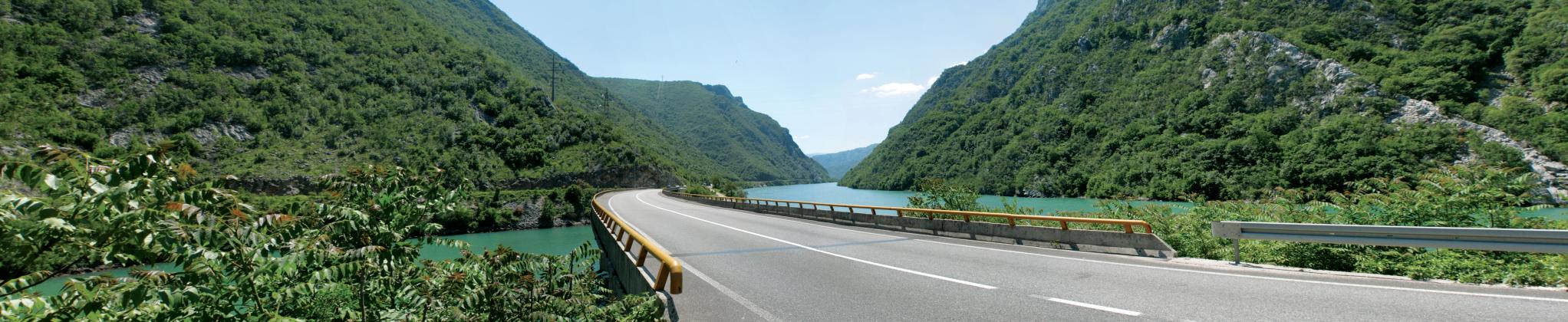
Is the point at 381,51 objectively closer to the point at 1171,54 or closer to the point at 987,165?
the point at 987,165

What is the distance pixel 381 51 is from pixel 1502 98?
444 ft

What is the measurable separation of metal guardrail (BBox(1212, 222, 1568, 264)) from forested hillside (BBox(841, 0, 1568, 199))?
30452 millimetres

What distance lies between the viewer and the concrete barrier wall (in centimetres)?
929

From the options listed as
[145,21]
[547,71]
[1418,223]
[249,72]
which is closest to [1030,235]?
[1418,223]

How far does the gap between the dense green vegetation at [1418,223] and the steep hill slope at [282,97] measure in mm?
45025

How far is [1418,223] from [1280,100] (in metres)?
85.1

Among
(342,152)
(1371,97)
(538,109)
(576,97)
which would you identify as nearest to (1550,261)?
(342,152)

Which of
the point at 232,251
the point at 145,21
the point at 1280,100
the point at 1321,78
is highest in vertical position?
the point at 1321,78

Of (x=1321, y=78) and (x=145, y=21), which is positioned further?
(x=1321, y=78)

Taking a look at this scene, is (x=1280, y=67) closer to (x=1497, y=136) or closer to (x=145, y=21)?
(x=1497, y=136)

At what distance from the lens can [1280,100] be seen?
7112cm

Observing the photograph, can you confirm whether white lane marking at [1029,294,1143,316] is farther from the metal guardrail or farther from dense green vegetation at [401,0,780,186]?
dense green vegetation at [401,0,780,186]

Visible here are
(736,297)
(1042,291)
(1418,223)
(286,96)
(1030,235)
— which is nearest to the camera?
(1042,291)

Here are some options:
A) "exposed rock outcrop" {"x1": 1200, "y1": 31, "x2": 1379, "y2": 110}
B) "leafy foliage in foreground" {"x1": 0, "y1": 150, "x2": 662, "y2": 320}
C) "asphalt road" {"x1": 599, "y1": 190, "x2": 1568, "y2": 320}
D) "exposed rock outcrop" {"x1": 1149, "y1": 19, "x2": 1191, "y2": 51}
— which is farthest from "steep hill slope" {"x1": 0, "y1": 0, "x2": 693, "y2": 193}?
"exposed rock outcrop" {"x1": 1149, "y1": 19, "x2": 1191, "y2": 51}
